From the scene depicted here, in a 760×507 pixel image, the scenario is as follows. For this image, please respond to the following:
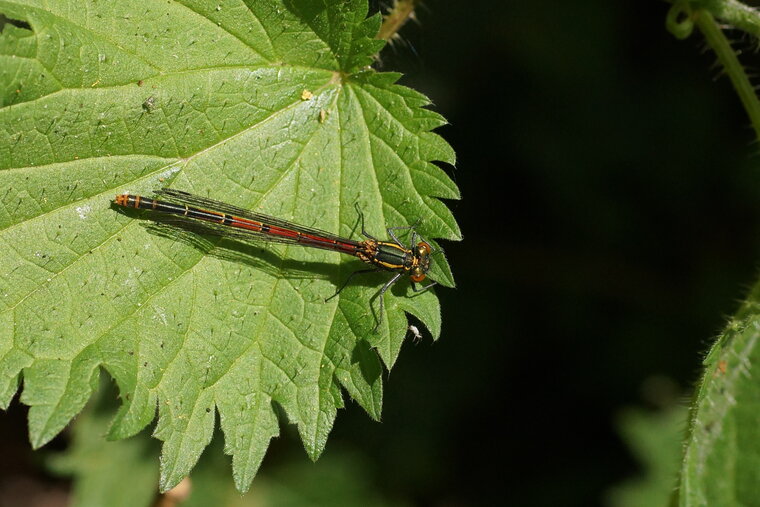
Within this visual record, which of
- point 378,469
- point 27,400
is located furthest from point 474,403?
point 27,400

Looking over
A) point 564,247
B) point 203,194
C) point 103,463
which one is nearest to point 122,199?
point 203,194

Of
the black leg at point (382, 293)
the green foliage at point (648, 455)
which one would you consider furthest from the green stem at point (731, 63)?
the green foliage at point (648, 455)

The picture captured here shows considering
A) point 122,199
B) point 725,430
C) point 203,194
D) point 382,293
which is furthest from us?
point 382,293

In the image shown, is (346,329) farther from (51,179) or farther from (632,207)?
(632,207)

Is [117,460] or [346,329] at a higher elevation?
[346,329]

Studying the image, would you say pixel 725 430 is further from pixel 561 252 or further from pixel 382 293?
pixel 561 252

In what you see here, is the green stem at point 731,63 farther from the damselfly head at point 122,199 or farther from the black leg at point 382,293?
the damselfly head at point 122,199
